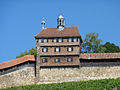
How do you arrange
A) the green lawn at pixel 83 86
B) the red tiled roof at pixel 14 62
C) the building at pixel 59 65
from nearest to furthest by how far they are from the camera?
the green lawn at pixel 83 86, the building at pixel 59 65, the red tiled roof at pixel 14 62

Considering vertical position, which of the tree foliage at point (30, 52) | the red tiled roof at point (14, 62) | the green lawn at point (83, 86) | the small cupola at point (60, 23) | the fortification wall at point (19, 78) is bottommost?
the green lawn at point (83, 86)

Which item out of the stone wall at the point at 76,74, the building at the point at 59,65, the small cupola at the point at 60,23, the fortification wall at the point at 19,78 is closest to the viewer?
the stone wall at the point at 76,74

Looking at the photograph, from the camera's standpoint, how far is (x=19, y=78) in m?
54.8

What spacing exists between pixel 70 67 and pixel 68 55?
7.64ft

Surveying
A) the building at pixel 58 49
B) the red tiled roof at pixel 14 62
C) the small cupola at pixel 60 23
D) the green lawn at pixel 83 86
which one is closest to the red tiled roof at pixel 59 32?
the building at pixel 58 49

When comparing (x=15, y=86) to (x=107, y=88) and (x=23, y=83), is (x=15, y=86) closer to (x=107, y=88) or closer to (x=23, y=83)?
(x=23, y=83)

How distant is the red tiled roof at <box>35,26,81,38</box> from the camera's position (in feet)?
184

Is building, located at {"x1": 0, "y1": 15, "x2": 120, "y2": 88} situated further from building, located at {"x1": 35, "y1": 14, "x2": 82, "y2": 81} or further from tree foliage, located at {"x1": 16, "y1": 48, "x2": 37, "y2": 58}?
tree foliage, located at {"x1": 16, "y1": 48, "x2": 37, "y2": 58}

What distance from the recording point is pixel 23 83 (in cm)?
5450

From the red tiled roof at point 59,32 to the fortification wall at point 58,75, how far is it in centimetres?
668

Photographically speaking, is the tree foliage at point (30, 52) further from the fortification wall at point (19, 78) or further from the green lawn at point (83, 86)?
the green lawn at point (83, 86)

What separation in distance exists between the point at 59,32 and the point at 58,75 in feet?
29.0

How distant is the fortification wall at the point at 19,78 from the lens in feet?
179

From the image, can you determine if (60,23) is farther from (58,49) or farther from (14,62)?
(14,62)
